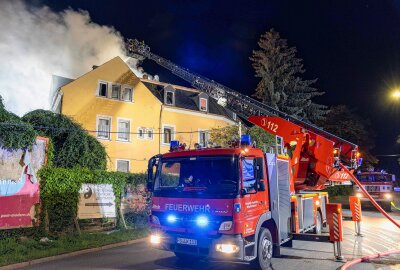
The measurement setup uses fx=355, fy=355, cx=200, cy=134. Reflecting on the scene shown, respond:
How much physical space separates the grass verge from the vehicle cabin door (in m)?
6.03

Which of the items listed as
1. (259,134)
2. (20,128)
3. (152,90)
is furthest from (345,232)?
(152,90)

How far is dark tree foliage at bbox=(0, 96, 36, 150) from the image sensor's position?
38.9 feet

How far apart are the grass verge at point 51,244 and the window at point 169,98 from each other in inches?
790

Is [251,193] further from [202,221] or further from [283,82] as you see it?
[283,82]

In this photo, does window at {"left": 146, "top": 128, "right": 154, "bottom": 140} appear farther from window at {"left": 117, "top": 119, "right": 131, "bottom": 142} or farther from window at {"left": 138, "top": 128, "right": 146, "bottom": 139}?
window at {"left": 117, "top": 119, "right": 131, "bottom": 142}

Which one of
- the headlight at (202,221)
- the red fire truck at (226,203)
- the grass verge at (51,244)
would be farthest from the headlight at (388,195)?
the headlight at (202,221)

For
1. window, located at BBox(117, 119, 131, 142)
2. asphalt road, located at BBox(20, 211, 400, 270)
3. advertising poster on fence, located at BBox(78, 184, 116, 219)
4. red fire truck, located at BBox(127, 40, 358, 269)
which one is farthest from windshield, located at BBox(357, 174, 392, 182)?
advertising poster on fence, located at BBox(78, 184, 116, 219)

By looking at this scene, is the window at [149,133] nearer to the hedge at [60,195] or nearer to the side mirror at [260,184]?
the hedge at [60,195]

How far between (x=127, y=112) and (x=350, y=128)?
25.3 meters

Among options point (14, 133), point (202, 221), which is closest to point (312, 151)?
point (202, 221)

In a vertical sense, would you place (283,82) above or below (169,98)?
above

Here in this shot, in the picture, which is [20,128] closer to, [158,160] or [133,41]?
[158,160]

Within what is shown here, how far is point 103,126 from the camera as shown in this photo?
28562mm

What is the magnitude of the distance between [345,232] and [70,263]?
10.3 metres
